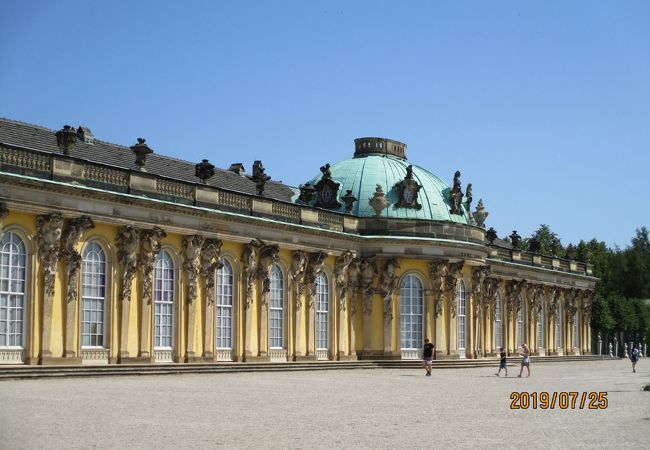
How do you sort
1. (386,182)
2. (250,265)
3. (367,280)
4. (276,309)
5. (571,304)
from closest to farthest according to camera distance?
(250,265) → (276,309) → (367,280) → (386,182) → (571,304)

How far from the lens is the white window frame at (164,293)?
3441 centimetres

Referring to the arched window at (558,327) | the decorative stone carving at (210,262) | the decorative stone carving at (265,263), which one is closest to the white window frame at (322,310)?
the decorative stone carving at (265,263)

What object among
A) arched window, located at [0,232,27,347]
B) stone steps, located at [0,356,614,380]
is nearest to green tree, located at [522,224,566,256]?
stone steps, located at [0,356,614,380]

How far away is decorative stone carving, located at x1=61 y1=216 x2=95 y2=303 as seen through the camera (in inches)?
1198

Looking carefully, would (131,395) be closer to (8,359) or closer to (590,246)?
(8,359)

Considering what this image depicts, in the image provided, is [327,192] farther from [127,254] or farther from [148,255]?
[127,254]

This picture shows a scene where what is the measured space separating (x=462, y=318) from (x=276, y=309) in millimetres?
11675

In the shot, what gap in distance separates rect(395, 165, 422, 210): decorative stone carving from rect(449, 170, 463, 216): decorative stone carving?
2.41 metres

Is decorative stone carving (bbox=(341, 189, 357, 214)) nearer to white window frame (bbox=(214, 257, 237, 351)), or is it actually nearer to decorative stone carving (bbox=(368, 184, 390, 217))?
decorative stone carving (bbox=(368, 184, 390, 217))

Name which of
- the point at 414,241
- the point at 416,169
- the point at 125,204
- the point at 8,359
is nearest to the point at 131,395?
the point at 8,359

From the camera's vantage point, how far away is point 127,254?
107ft

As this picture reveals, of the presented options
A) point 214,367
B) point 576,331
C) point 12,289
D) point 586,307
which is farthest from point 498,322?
point 12,289

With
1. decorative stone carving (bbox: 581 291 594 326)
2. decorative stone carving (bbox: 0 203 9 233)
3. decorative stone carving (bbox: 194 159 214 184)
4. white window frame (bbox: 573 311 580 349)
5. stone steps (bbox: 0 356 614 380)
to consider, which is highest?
decorative stone carving (bbox: 194 159 214 184)

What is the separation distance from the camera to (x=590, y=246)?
107750 mm
